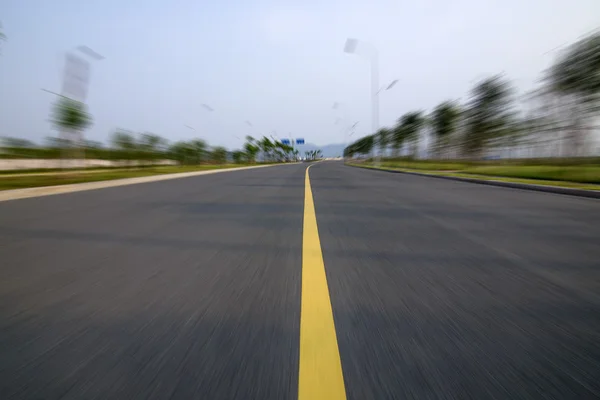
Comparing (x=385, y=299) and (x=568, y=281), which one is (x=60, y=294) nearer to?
(x=385, y=299)

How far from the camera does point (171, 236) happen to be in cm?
461

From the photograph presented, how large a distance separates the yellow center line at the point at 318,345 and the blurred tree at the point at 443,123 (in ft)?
122

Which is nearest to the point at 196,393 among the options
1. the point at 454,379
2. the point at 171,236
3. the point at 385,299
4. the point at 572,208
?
the point at 454,379

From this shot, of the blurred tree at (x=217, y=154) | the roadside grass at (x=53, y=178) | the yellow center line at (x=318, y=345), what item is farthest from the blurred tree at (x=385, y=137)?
the yellow center line at (x=318, y=345)

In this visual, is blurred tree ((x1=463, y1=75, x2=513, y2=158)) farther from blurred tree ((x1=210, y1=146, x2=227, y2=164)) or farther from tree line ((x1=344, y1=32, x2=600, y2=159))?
blurred tree ((x1=210, y1=146, x2=227, y2=164))

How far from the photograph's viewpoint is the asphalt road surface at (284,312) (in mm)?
1527

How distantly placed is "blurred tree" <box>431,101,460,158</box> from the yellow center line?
122ft

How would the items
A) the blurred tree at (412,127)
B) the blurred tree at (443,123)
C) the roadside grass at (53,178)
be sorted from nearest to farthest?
the roadside grass at (53,178) < the blurred tree at (443,123) < the blurred tree at (412,127)

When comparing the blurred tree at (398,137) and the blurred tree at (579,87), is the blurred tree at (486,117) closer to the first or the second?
the blurred tree at (579,87)

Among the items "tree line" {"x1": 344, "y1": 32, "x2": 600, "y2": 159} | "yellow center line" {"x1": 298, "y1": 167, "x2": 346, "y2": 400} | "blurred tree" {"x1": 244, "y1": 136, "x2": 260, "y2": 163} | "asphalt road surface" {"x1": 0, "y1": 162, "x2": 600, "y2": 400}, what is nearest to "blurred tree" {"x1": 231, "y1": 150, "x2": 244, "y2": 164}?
"blurred tree" {"x1": 244, "y1": 136, "x2": 260, "y2": 163}

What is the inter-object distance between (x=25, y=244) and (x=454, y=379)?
4807mm

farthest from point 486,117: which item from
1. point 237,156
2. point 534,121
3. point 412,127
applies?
point 237,156

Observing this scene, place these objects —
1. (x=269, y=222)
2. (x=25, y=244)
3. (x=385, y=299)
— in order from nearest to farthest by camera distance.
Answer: (x=385, y=299), (x=25, y=244), (x=269, y=222)

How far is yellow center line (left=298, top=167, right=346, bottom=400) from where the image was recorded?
1.46 metres
